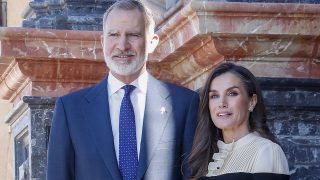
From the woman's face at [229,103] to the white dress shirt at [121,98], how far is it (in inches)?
11.6

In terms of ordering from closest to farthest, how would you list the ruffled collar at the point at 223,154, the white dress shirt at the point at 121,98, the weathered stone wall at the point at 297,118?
the ruffled collar at the point at 223,154 < the white dress shirt at the point at 121,98 < the weathered stone wall at the point at 297,118

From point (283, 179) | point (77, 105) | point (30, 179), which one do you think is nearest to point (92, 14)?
point (30, 179)

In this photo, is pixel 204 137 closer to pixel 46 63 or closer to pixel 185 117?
pixel 185 117

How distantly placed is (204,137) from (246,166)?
0.22 metres

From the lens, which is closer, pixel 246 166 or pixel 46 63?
pixel 246 166

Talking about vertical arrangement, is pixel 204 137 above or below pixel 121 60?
below

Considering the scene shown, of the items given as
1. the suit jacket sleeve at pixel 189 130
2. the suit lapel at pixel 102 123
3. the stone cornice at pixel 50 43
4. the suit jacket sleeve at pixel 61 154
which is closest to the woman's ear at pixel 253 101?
the suit jacket sleeve at pixel 189 130

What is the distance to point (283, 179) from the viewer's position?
190 inches

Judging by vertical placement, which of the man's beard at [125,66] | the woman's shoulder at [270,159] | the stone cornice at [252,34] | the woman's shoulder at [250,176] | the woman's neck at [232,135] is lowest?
the woman's shoulder at [250,176]

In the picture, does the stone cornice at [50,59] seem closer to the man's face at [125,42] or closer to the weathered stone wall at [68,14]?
the weathered stone wall at [68,14]

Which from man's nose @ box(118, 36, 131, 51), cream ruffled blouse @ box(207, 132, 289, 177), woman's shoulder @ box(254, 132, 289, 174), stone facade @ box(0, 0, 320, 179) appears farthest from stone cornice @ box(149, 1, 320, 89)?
woman's shoulder @ box(254, 132, 289, 174)

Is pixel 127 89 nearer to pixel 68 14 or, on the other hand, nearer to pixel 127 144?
pixel 127 144

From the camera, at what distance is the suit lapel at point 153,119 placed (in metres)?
4.98

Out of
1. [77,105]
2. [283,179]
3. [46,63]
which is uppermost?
[46,63]
